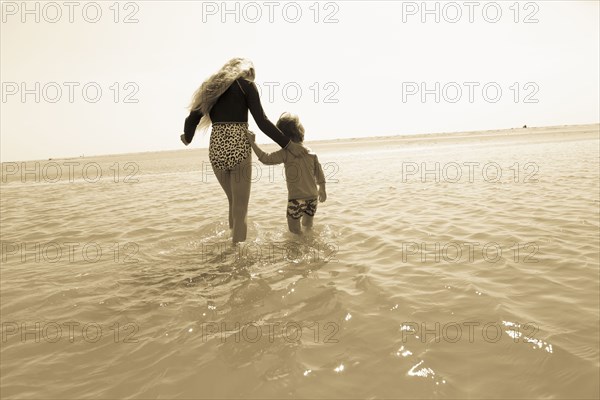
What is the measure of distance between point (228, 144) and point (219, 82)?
0.72 m

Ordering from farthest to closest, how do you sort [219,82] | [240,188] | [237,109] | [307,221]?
1. [307,221]
2. [240,188]
3. [237,109]
4. [219,82]

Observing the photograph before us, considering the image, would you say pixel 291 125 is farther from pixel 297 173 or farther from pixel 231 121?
pixel 231 121

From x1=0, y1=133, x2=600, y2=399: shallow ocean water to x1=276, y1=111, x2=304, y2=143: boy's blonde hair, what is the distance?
1594mm

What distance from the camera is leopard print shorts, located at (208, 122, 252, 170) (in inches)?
167

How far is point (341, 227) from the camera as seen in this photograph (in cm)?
612

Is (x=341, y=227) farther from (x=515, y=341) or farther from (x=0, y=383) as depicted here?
(x=0, y=383)

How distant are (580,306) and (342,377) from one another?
221cm

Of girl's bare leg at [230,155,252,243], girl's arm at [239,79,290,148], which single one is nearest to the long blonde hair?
girl's arm at [239,79,290,148]

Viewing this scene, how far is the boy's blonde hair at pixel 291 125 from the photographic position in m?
5.09

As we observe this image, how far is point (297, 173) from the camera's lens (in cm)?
541

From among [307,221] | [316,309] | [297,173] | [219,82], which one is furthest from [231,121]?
[316,309]

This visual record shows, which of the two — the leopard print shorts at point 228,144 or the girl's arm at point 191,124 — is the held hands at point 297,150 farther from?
the girl's arm at point 191,124

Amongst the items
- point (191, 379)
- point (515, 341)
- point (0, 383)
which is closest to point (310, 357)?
point (191, 379)

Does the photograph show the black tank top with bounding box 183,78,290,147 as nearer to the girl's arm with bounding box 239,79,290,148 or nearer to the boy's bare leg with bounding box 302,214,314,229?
the girl's arm with bounding box 239,79,290,148
